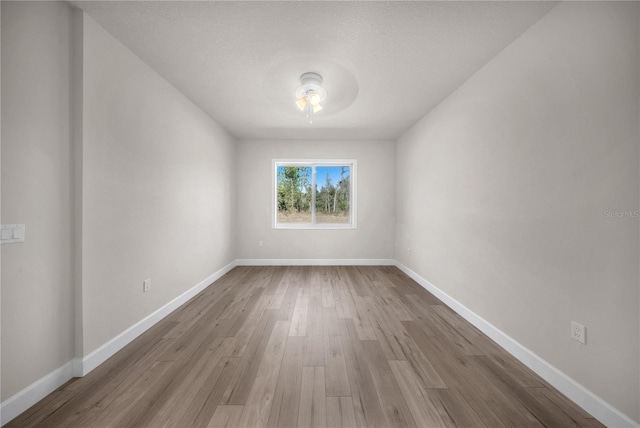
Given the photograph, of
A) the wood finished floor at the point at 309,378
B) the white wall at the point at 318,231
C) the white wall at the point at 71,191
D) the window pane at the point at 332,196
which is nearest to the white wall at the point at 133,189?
the white wall at the point at 71,191

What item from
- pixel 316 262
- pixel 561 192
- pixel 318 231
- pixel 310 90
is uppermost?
pixel 310 90

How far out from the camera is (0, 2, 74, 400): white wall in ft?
4.43

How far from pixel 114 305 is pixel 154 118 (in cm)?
178

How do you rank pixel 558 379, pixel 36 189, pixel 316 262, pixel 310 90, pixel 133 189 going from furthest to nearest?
pixel 316 262 < pixel 310 90 < pixel 133 189 < pixel 558 379 < pixel 36 189

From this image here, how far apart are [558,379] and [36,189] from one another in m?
3.48

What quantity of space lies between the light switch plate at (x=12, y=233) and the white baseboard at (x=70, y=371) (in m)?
0.86

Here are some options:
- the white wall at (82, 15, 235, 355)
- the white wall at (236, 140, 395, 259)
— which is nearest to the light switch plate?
the white wall at (82, 15, 235, 355)

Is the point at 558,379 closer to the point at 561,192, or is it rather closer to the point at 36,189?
the point at 561,192

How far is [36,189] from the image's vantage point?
1479 millimetres

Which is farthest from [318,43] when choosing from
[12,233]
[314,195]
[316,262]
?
[316,262]

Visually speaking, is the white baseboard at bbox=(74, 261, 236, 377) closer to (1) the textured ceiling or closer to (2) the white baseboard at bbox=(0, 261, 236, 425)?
(2) the white baseboard at bbox=(0, 261, 236, 425)

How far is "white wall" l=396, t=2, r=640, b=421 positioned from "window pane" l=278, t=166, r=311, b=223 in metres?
3.10

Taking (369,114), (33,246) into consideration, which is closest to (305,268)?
(369,114)

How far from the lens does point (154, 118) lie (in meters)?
2.48
